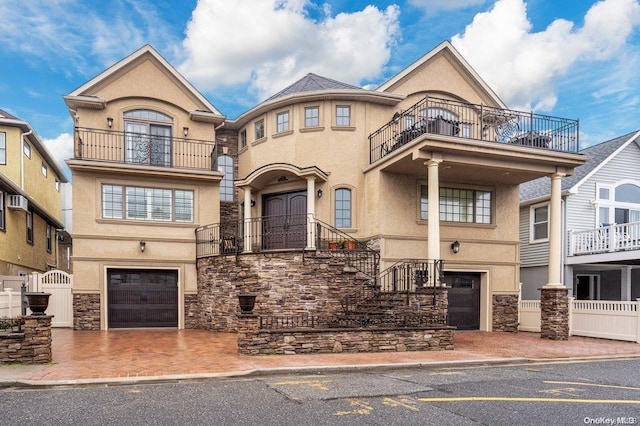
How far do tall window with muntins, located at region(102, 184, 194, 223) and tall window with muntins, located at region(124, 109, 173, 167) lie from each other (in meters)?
1.17

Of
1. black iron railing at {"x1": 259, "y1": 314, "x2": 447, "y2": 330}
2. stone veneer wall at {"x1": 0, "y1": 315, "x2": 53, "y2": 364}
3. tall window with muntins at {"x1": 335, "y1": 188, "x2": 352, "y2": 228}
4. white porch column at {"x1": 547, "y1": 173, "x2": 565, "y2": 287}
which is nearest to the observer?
stone veneer wall at {"x1": 0, "y1": 315, "x2": 53, "y2": 364}

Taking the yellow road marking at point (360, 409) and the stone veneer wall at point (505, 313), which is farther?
the stone veneer wall at point (505, 313)

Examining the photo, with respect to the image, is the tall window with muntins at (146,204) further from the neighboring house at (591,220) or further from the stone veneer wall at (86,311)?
the neighboring house at (591,220)

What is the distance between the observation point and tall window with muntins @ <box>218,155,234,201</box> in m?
18.2

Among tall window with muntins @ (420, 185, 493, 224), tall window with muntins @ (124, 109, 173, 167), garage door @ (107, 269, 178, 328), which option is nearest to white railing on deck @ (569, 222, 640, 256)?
tall window with muntins @ (420, 185, 493, 224)

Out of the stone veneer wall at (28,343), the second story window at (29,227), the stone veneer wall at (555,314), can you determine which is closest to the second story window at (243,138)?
the stone veneer wall at (28,343)

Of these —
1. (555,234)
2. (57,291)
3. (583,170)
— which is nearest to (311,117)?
(555,234)

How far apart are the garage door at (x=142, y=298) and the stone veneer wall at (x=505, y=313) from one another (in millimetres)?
11862

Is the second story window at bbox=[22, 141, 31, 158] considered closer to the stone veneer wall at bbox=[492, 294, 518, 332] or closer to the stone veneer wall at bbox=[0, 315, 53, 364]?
the stone veneer wall at bbox=[0, 315, 53, 364]

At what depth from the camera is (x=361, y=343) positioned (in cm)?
1029

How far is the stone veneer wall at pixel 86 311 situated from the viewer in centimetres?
1492

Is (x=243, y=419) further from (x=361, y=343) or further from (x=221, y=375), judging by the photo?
(x=361, y=343)

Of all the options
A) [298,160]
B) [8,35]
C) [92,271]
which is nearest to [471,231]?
[298,160]

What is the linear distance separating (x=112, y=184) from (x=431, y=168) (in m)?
11.2
